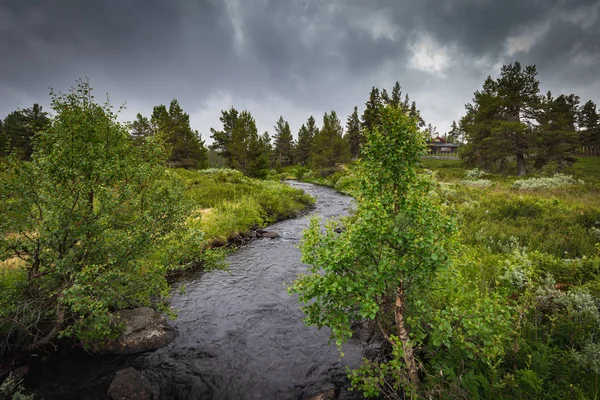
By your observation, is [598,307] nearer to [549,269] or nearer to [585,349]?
[585,349]

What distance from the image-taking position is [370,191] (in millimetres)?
4656

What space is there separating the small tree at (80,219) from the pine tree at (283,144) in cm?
7597

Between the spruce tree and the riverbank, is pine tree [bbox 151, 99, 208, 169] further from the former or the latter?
the spruce tree

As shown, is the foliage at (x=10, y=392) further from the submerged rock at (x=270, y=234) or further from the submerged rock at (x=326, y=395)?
the submerged rock at (x=270, y=234)

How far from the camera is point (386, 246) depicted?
4.29 m

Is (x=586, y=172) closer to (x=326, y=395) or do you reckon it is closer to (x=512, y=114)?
(x=512, y=114)

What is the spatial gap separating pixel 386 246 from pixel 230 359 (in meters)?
5.14

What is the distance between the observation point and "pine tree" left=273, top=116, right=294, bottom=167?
8269 cm

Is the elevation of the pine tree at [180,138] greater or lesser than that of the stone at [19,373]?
greater

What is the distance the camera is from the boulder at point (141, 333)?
263 inches

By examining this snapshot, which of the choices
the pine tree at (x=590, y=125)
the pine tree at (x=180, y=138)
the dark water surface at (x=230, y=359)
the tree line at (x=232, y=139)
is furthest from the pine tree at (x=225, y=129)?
the pine tree at (x=590, y=125)

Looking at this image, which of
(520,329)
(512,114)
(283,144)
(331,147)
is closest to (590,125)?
(512,114)

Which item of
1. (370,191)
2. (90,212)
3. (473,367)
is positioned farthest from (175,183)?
(473,367)

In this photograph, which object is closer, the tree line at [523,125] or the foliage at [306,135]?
the tree line at [523,125]
